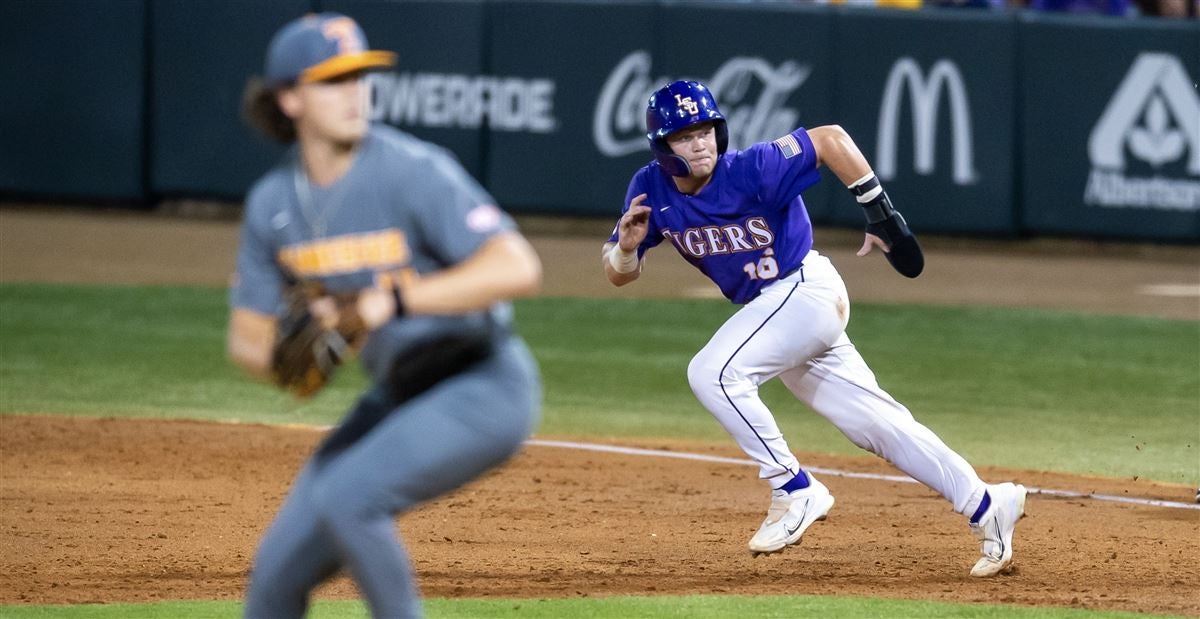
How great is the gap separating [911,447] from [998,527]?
420 millimetres

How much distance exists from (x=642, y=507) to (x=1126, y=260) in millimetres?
9962

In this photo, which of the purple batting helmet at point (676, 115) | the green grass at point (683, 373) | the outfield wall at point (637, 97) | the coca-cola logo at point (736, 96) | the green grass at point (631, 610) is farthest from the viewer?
the coca-cola logo at point (736, 96)

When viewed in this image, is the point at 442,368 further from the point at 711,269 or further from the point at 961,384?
the point at 961,384

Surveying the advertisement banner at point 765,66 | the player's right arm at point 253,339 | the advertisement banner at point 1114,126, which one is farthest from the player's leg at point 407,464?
the advertisement banner at point 1114,126

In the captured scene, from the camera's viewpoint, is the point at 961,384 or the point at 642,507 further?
the point at 961,384

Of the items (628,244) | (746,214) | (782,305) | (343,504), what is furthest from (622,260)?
(343,504)

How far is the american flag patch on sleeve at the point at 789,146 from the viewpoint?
6449 mm

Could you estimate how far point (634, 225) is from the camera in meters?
6.47

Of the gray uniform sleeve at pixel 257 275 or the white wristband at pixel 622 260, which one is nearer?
the gray uniform sleeve at pixel 257 275

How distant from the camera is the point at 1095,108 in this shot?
53.2ft

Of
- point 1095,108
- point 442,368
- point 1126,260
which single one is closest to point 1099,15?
point 1095,108

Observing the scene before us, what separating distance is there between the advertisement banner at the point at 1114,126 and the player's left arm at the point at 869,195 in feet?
33.9

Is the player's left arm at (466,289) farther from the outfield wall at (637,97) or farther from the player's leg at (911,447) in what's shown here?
the outfield wall at (637,97)

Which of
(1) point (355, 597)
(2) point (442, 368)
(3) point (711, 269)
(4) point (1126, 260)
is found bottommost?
(4) point (1126, 260)
